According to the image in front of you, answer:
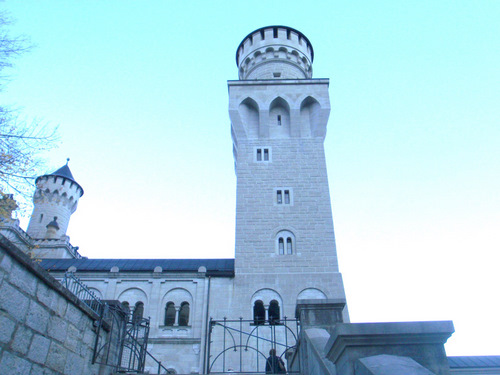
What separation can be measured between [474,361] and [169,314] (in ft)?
47.6

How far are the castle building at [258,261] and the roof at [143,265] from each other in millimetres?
62

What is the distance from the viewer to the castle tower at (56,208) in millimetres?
32969

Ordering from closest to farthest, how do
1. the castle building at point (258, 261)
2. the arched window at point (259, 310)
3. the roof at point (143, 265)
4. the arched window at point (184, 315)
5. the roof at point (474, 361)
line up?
the roof at point (474, 361)
the castle building at point (258, 261)
the arched window at point (259, 310)
the arched window at point (184, 315)
the roof at point (143, 265)

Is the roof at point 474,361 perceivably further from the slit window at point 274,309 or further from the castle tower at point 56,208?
the castle tower at point 56,208

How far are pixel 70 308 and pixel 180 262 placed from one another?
Result: 747 inches

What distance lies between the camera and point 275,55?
3050cm

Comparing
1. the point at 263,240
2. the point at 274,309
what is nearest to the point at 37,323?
the point at 274,309

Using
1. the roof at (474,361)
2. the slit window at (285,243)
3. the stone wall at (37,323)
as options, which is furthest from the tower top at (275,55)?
the stone wall at (37,323)

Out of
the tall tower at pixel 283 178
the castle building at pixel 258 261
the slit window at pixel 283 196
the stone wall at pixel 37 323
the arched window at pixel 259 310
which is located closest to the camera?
the stone wall at pixel 37 323

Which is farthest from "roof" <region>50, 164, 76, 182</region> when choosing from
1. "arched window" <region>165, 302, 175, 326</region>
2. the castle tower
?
"arched window" <region>165, 302, 175, 326</region>

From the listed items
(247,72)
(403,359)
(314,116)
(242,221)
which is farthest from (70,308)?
(247,72)

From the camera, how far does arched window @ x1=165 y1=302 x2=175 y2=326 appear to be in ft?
69.6

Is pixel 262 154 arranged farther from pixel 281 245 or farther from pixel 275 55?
pixel 275 55

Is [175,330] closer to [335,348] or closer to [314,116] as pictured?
[314,116]
